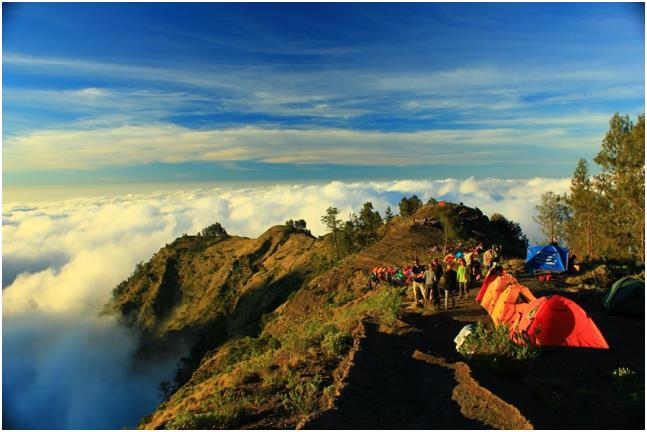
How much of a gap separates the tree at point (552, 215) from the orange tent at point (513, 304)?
40.6m

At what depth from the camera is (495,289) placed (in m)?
14.9

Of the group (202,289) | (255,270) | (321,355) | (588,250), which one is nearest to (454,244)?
(588,250)

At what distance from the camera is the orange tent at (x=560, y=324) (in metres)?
11.2

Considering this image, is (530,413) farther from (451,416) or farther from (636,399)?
(636,399)

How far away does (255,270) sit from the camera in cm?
8288

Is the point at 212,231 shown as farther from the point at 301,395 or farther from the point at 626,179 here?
the point at 301,395

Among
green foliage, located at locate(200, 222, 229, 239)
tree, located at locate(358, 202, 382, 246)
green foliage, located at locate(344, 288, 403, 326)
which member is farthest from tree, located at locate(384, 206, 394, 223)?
green foliage, located at locate(200, 222, 229, 239)

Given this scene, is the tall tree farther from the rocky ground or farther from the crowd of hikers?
the rocky ground

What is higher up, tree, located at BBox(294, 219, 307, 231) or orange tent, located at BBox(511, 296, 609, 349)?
orange tent, located at BBox(511, 296, 609, 349)

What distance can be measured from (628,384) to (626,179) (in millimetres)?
25667

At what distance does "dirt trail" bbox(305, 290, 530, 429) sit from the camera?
675 cm

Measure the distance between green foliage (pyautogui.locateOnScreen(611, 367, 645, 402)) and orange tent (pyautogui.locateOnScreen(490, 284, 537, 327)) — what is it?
3.30 m

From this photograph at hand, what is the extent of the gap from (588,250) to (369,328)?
1385 inches

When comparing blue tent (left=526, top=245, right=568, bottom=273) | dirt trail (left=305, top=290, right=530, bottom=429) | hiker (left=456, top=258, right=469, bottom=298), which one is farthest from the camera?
blue tent (left=526, top=245, right=568, bottom=273)
